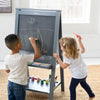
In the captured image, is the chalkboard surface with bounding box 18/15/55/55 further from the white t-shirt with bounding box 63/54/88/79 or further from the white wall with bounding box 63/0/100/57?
the white wall with bounding box 63/0/100/57

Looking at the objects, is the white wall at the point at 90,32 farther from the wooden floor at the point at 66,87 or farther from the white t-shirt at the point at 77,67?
the white t-shirt at the point at 77,67

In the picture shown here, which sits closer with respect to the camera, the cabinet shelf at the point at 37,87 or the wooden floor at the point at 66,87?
the cabinet shelf at the point at 37,87

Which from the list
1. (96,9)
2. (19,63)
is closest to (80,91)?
(19,63)

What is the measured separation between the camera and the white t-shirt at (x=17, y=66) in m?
1.86

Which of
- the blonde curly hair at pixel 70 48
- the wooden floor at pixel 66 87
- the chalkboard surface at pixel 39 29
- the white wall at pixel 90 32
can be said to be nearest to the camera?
the blonde curly hair at pixel 70 48

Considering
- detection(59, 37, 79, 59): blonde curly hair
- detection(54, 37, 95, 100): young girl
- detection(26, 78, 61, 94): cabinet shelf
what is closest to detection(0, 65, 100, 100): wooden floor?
detection(26, 78, 61, 94): cabinet shelf

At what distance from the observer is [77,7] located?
4.34 meters

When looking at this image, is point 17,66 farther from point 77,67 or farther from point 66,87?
point 66,87

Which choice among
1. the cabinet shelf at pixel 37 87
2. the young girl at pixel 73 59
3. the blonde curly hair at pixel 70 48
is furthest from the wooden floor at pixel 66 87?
the blonde curly hair at pixel 70 48

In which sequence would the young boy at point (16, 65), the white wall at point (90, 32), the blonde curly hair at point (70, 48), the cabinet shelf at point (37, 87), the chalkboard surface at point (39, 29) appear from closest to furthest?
the young boy at point (16, 65) < the blonde curly hair at point (70, 48) < the chalkboard surface at point (39, 29) < the cabinet shelf at point (37, 87) < the white wall at point (90, 32)

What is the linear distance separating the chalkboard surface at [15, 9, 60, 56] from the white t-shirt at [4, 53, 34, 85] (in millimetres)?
368

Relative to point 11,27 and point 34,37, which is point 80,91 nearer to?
point 34,37

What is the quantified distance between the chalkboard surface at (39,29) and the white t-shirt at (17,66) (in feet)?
1.21

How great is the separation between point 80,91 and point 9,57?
1.30 m
